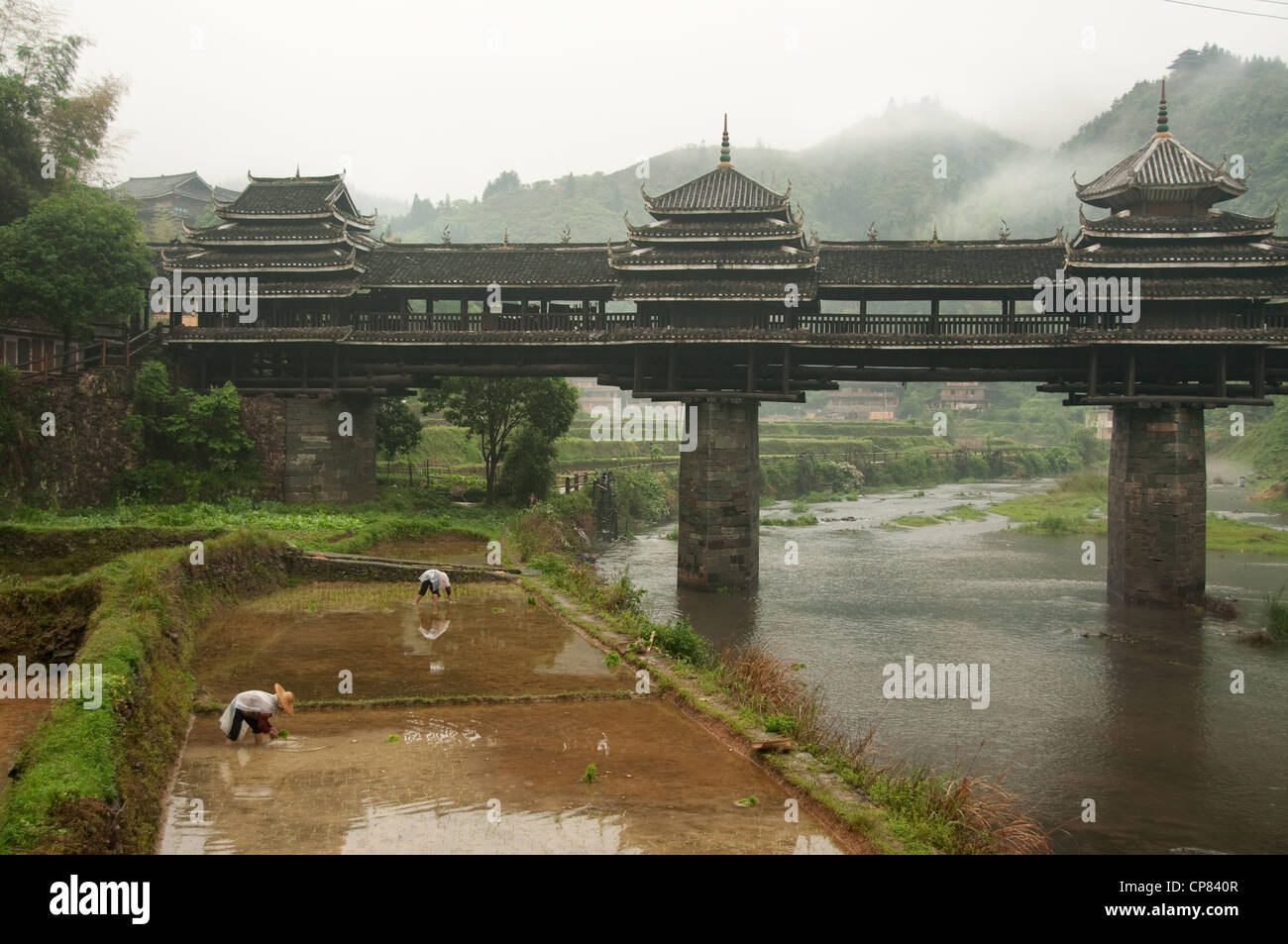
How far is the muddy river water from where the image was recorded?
14992 mm

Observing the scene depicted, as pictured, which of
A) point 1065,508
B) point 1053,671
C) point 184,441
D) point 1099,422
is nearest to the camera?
point 1053,671

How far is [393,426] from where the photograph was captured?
38.4 m

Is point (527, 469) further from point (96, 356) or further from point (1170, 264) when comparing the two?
point (1170, 264)

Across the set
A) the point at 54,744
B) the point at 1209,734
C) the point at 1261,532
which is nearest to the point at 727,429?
the point at 1209,734

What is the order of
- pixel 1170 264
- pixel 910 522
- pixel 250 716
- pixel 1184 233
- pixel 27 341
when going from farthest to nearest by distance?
1. pixel 910 522
2. pixel 27 341
3. pixel 1184 233
4. pixel 1170 264
5. pixel 250 716

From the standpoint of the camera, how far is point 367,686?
52.0 ft

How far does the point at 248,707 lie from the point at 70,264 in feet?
78.0

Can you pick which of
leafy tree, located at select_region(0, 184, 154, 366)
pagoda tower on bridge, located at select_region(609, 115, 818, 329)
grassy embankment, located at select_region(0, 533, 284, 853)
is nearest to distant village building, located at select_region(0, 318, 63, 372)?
leafy tree, located at select_region(0, 184, 154, 366)

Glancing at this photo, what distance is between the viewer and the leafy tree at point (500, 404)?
3819 cm

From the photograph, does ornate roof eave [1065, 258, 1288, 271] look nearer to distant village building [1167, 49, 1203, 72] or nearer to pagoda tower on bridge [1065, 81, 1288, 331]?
pagoda tower on bridge [1065, 81, 1288, 331]

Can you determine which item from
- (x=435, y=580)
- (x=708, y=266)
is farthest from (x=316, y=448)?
(x=708, y=266)

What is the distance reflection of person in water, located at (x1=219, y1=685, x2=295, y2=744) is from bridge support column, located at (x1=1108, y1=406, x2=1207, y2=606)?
23.9m

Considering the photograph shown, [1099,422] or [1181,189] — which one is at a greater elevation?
[1181,189]
